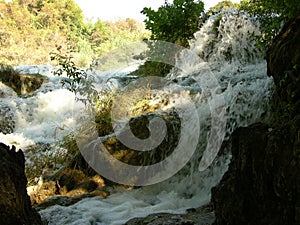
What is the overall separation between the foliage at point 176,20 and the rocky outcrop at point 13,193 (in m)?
6.59

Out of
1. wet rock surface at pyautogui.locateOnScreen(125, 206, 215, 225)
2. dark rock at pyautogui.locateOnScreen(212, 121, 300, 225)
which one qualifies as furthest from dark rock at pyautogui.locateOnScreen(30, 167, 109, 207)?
dark rock at pyautogui.locateOnScreen(212, 121, 300, 225)

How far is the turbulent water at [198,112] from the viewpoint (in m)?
3.73

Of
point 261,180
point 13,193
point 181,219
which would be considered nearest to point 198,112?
point 181,219

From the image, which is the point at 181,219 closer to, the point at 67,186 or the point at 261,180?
the point at 261,180

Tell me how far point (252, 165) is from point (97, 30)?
26760 millimetres

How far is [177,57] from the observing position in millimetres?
8711

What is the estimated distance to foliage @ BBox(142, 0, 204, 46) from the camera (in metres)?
8.49

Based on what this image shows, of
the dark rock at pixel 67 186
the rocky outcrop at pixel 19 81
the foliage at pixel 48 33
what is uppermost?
the foliage at pixel 48 33

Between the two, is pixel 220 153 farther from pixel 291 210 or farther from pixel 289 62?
pixel 291 210

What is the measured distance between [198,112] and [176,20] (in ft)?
13.8

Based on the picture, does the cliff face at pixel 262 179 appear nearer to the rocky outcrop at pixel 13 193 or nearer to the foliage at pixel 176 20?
the rocky outcrop at pixel 13 193

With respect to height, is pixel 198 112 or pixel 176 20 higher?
pixel 176 20

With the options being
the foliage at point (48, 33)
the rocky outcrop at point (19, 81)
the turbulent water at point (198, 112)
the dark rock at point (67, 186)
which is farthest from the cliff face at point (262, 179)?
the foliage at point (48, 33)

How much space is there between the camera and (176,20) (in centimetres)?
853
